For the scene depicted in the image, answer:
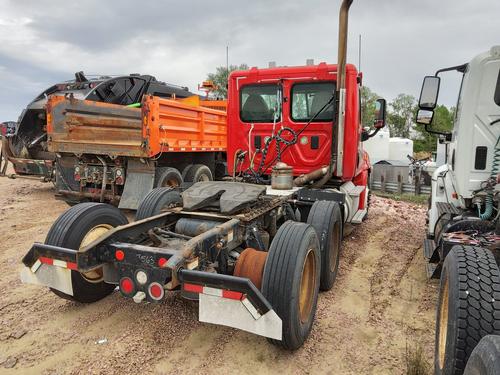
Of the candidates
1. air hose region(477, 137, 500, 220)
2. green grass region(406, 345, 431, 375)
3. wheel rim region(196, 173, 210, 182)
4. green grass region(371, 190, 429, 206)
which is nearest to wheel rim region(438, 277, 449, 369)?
green grass region(406, 345, 431, 375)

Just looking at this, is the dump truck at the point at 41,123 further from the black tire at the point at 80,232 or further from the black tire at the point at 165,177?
the black tire at the point at 80,232

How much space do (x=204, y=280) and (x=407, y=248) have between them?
4.18 m

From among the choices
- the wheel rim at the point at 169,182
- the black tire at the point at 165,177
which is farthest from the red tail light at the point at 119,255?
the wheel rim at the point at 169,182

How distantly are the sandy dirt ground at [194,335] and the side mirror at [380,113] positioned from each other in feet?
7.04

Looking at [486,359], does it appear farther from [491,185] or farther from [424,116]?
[424,116]

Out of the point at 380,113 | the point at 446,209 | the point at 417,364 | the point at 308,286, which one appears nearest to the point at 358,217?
the point at 380,113

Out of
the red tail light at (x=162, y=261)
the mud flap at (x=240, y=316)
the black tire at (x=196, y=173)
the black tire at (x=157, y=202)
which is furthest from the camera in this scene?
the black tire at (x=196, y=173)

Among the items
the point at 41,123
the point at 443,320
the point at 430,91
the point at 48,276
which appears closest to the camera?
the point at 443,320

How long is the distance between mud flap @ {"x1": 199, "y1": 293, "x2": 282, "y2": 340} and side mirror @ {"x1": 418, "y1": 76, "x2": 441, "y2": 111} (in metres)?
2.84

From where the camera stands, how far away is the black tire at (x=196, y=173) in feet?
26.1

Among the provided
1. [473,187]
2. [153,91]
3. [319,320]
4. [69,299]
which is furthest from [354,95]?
[153,91]

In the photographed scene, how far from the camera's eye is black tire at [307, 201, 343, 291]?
3.99 metres

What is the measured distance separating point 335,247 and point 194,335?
1.98 meters

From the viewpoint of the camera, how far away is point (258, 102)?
5.82 metres
